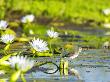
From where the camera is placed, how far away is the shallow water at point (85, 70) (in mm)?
5508

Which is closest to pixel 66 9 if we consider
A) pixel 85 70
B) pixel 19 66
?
pixel 85 70

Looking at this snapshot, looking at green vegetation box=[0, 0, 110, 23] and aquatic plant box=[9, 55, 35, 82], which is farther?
green vegetation box=[0, 0, 110, 23]

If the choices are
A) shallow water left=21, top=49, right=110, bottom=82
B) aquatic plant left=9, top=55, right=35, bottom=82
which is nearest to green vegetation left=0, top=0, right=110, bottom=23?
shallow water left=21, top=49, right=110, bottom=82

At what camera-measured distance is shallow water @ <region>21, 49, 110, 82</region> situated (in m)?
5.51

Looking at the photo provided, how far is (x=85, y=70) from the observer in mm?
6152

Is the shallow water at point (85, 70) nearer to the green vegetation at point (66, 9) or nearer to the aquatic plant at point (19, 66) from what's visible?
the aquatic plant at point (19, 66)

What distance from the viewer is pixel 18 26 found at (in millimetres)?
11289

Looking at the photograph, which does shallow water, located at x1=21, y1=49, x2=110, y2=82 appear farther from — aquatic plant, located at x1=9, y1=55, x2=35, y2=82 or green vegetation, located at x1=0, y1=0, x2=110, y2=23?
green vegetation, located at x1=0, y1=0, x2=110, y2=23

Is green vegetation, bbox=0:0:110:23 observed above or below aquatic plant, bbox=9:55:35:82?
above

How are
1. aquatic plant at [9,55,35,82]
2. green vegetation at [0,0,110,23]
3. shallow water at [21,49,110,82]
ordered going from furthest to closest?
green vegetation at [0,0,110,23]
shallow water at [21,49,110,82]
aquatic plant at [9,55,35,82]

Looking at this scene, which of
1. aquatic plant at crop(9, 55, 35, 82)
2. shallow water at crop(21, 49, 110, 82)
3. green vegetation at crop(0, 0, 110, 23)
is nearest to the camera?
aquatic plant at crop(9, 55, 35, 82)

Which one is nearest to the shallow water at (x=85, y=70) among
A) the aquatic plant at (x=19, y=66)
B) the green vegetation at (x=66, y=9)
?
the aquatic plant at (x=19, y=66)

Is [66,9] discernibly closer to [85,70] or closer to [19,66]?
[85,70]

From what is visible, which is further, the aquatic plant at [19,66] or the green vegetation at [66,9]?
the green vegetation at [66,9]
